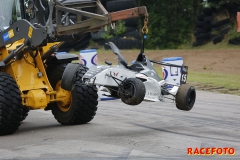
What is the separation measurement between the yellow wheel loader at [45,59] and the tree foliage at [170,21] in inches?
917

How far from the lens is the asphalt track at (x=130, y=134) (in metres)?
9.14

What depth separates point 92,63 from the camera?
59.0 ft

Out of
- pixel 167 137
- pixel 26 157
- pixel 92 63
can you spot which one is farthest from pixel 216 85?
pixel 26 157

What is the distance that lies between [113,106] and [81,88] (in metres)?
3.60

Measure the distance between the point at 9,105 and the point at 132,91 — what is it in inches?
81.4

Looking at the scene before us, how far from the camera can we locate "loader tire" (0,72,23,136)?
→ 10.8 m

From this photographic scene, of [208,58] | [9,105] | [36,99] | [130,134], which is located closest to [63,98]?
[36,99]

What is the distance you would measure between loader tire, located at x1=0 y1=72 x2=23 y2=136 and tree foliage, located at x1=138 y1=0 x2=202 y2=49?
79.8 ft

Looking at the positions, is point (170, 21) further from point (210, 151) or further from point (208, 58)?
point (210, 151)

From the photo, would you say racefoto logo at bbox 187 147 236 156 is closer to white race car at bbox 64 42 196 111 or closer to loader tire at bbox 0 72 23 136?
white race car at bbox 64 42 196 111

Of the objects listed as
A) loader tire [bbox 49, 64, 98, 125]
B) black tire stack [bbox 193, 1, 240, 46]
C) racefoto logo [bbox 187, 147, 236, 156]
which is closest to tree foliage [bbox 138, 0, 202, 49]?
black tire stack [bbox 193, 1, 240, 46]

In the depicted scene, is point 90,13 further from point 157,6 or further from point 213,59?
point 157,6

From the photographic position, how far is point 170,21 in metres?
36.9

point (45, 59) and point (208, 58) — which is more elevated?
point (45, 59)
